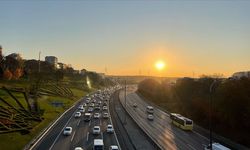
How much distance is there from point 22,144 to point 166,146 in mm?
21379

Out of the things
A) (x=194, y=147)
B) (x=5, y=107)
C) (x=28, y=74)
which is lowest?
(x=194, y=147)

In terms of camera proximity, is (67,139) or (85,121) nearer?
(67,139)

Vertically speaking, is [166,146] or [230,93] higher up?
[230,93]

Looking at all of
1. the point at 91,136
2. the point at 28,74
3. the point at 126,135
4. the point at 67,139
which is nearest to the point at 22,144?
the point at 67,139

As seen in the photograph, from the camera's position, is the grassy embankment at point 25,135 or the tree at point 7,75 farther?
the tree at point 7,75

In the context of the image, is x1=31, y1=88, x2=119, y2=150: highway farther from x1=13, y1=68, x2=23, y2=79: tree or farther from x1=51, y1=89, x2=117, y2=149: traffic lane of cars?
x1=13, y1=68, x2=23, y2=79: tree

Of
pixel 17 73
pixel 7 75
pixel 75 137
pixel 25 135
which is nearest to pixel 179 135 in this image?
Result: pixel 75 137

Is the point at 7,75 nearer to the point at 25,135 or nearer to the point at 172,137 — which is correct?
the point at 25,135

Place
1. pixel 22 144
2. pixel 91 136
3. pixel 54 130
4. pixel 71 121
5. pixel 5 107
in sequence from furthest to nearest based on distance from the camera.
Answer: pixel 71 121, pixel 5 107, pixel 54 130, pixel 91 136, pixel 22 144

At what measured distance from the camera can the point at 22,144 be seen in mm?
44812

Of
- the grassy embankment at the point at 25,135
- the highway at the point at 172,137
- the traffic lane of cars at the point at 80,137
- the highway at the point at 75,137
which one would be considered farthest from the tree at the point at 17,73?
the highway at the point at 172,137

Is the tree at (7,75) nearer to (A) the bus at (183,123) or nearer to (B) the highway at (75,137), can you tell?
(B) the highway at (75,137)

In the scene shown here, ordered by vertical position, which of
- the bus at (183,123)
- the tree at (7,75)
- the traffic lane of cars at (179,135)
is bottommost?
the traffic lane of cars at (179,135)

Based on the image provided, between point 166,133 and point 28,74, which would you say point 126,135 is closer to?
point 166,133
